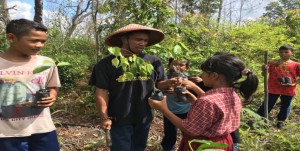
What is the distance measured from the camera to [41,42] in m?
1.88

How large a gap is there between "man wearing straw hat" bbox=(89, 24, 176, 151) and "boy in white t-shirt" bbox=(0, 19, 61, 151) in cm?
41

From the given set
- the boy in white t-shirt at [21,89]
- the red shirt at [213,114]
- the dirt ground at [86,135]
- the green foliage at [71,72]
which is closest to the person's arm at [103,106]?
the boy in white t-shirt at [21,89]

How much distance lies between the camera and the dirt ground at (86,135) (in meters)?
3.76

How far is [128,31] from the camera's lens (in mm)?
2146

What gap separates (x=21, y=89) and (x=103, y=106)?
22.8 inches

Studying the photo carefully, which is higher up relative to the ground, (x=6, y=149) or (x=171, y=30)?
(x=171, y=30)

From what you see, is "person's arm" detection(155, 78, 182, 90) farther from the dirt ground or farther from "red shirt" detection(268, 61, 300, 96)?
"red shirt" detection(268, 61, 300, 96)

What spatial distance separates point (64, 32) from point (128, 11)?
14.9 ft

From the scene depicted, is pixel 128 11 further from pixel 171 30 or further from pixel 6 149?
pixel 6 149

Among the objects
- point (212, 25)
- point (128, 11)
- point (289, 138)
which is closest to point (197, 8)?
point (212, 25)

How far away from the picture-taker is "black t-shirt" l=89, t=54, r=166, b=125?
7.13ft

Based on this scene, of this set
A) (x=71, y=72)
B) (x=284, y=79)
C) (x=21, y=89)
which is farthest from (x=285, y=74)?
(x=71, y=72)

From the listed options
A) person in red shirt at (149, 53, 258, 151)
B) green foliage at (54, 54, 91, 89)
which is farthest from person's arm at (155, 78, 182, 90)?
green foliage at (54, 54, 91, 89)

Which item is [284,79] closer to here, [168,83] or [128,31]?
[168,83]
